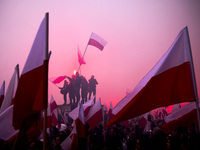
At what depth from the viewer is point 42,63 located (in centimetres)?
415

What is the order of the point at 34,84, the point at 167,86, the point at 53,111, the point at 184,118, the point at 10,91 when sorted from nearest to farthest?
the point at 34,84 → the point at 167,86 → the point at 184,118 → the point at 10,91 → the point at 53,111

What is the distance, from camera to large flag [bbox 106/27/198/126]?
409 cm

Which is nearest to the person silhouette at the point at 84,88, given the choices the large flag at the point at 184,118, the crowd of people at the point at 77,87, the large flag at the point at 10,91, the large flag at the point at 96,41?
the crowd of people at the point at 77,87

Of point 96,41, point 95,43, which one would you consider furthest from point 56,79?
point 96,41

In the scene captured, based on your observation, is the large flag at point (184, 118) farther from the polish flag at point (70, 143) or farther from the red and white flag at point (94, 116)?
the red and white flag at point (94, 116)

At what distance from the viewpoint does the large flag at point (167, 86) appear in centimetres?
409

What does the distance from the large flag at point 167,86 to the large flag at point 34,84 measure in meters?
1.40

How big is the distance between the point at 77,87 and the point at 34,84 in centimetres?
2105

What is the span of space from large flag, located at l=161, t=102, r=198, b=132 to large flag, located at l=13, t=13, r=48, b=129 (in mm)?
3756

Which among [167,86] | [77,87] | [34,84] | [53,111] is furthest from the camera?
[77,87]

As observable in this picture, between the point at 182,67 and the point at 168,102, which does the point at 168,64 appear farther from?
the point at 168,102

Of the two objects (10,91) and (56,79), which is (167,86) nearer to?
(10,91)

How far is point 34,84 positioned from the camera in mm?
4082

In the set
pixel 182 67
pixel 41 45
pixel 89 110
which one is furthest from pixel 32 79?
pixel 89 110
